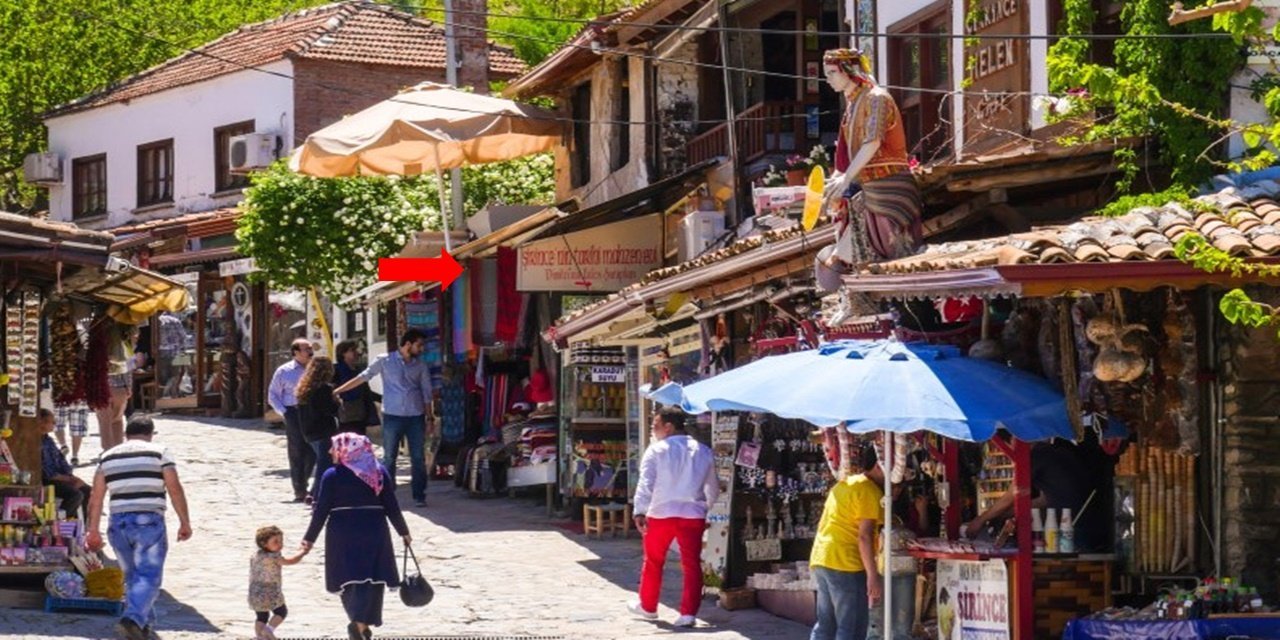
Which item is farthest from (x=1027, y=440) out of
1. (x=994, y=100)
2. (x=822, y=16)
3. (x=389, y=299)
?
(x=389, y=299)

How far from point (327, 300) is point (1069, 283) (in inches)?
1020

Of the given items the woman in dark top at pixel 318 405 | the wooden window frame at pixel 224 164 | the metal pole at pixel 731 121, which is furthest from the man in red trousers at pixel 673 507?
the wooden window frame at pixel 224 164

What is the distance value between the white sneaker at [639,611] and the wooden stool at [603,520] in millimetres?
4477

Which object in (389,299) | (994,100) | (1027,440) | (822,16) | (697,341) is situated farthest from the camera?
(389,299)

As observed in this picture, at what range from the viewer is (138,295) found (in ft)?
65.2

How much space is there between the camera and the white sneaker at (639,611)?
16.8m

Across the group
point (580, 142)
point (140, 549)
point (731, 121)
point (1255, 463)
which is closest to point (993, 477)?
point (1255, 463)

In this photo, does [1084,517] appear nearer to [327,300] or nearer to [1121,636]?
[1121,636]

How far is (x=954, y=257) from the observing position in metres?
13.2

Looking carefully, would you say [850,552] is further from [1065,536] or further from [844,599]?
[1065,536]

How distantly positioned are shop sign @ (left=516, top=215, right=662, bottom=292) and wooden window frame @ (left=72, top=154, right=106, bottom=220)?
22.0 m

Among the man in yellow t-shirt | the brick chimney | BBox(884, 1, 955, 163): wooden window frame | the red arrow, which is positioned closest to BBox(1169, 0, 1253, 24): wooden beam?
the man in yellow t-shirt

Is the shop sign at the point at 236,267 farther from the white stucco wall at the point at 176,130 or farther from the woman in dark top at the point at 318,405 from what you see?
the woman in dark top at the point at 318,405

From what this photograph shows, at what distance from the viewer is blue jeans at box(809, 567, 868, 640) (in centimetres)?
1408
